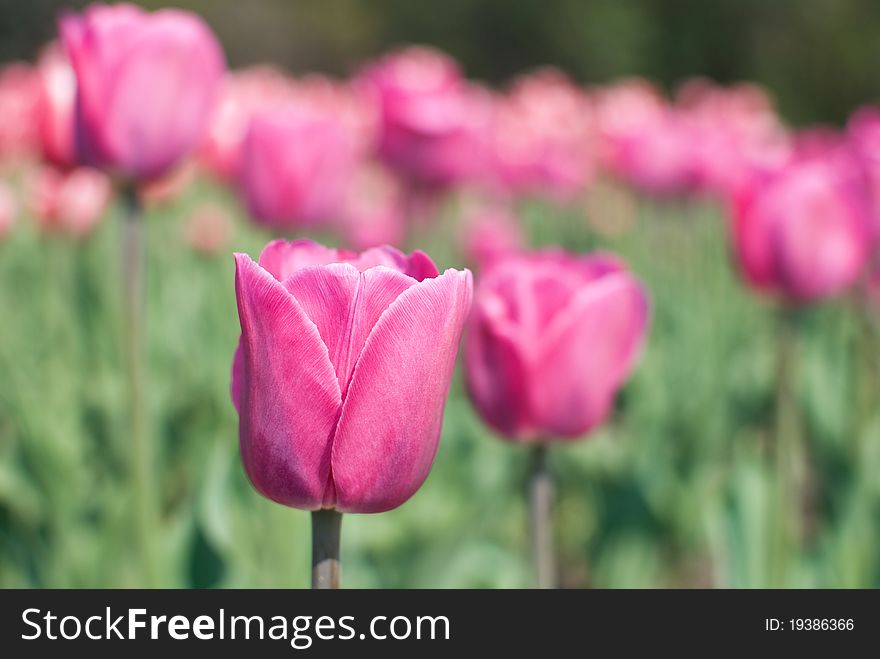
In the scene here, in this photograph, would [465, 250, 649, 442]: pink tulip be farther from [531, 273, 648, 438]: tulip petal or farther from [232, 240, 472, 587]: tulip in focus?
[232, 240, 472, 587]: tulip in focus

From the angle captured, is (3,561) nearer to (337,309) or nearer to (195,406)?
Answer: (195,406)

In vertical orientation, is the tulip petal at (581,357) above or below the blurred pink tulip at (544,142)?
below

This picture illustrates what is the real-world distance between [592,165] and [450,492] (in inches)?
184

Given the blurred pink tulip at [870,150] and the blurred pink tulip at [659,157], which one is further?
the blurred pink tulip at [659,157]

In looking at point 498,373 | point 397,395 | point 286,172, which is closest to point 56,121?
point 286,172

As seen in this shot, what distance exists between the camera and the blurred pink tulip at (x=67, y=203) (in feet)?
8.56

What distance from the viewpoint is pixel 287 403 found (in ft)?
2.06

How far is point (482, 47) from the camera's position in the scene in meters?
20.2

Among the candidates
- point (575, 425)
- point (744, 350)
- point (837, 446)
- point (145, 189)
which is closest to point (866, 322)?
point (837, 446)

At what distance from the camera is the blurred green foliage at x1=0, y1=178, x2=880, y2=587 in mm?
1449

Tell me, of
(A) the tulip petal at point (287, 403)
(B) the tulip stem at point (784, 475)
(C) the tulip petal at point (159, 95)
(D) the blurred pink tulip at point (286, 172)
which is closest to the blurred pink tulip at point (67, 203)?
(D) the blurred pink tulip at point (286, 172)

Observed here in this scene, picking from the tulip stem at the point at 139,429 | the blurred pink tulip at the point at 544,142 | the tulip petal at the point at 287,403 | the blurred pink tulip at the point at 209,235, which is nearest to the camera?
the tulip petal at the point at 287,403

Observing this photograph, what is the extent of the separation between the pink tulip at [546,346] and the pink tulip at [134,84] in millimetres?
459

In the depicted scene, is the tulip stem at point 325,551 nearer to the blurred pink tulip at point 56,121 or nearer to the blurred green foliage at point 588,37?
the blurred pink tulip at point 56,121
